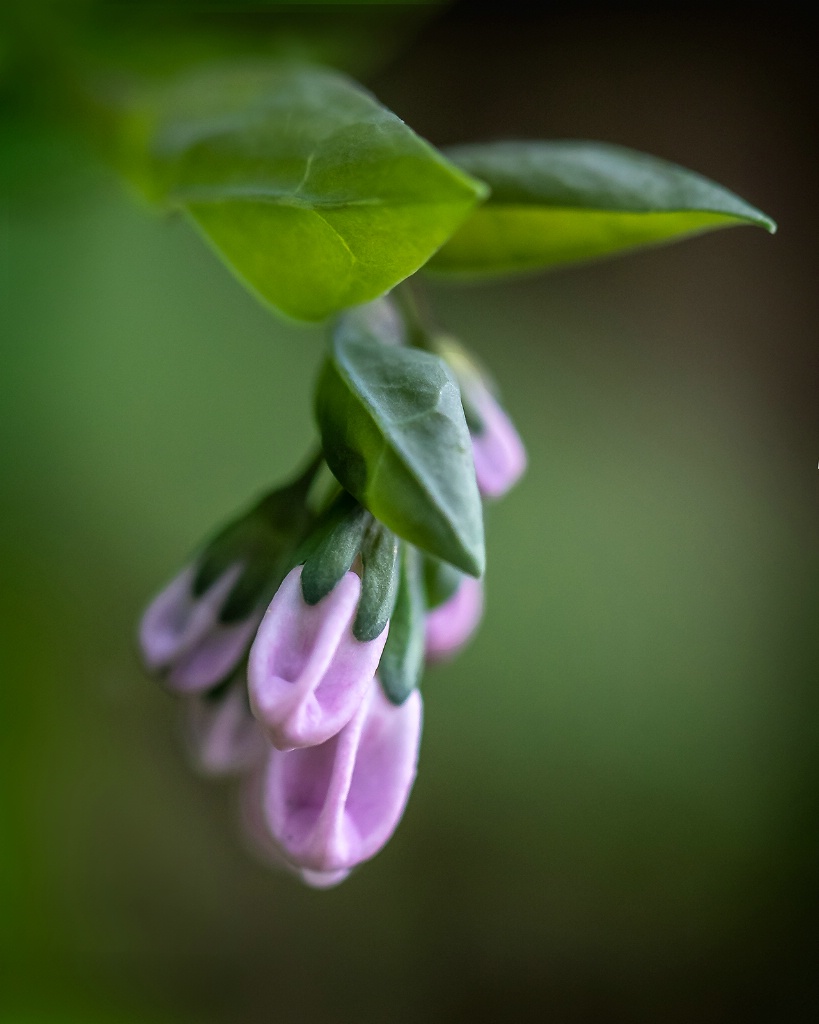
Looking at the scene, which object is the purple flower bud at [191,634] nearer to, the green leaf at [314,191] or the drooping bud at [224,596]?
the drooping bud at [224,596]

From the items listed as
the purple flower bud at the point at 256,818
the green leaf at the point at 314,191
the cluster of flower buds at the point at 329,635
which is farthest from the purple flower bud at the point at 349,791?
the green leaf at the point at 314,191

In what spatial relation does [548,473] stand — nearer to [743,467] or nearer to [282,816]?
[743,467]

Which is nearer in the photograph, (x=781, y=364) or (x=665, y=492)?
(x=665, y=492)

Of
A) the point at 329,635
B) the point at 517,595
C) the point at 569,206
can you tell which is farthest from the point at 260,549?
the point at 517,595

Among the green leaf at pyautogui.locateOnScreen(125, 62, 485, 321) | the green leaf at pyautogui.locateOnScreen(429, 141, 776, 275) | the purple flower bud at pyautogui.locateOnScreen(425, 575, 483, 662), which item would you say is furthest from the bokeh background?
the purple flower bud at pyautogui.locateOnScreen(425, 575, 483, 662)

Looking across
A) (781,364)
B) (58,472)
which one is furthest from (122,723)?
(781,364)

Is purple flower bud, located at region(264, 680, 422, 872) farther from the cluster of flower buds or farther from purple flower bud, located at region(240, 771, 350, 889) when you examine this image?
purple flower bud, located at region(240, 771, 350, 889)

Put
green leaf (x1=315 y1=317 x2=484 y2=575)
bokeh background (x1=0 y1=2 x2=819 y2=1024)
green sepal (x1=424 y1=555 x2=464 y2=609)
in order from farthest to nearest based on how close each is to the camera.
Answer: bokeh background (x1=0 y1=2 x2=819 y2=1024), green sepal (x1=424 y1=555 x2=464 y2=609), green leaf (x1=315 y1=317 x2=484 y2=575)

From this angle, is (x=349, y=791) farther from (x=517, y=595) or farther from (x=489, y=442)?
(x=517, y=595)
